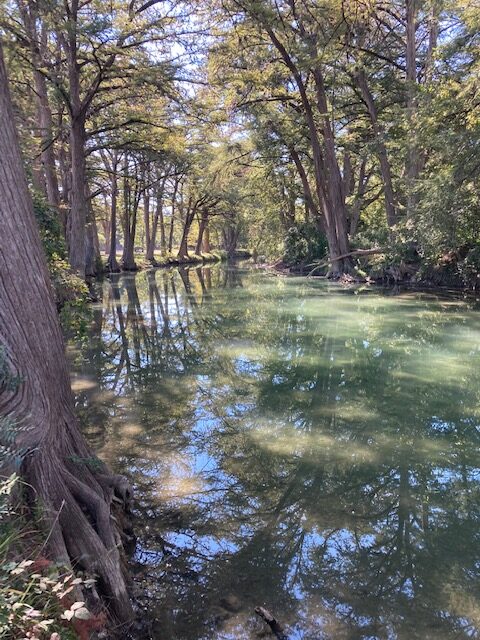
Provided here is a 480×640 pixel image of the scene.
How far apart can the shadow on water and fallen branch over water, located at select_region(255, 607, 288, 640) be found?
8 centimetres

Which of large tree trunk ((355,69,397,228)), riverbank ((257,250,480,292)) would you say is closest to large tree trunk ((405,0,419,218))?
large tree trunk ((355,69,397,228))

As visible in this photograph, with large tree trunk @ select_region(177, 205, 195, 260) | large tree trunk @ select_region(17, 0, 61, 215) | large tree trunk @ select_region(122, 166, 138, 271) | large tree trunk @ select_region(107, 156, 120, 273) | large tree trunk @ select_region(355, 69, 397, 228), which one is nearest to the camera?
large tree trunk @ select_region(17, 0, 61, 215)

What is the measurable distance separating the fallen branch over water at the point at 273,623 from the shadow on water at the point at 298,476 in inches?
3.3

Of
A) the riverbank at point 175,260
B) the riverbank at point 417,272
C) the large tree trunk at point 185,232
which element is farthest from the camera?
the large tree trunk at point 185,232

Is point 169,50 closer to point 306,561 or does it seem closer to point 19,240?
point 19,240

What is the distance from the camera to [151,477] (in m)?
4.83

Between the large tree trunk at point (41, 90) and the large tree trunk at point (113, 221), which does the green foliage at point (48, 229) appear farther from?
the large tree trunk at point (113, 221)

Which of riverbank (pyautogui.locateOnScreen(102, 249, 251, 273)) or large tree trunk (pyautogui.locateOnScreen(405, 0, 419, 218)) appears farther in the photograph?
riverbank (pyautogui.locateOnScreen(102, 249, 251, 273))

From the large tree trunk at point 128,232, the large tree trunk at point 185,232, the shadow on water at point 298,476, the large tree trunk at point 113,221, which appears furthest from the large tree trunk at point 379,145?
the large tree trunk at point 185,232

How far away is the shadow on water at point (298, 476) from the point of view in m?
3.14

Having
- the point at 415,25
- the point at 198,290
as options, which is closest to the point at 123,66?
the point at 198,290

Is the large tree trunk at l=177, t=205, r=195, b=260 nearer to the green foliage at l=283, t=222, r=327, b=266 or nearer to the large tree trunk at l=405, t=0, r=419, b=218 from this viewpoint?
the green foliage at l=283, t=222, r=327, b=266

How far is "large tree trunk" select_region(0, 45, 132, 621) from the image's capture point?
2.79 metres

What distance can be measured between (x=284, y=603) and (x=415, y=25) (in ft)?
72.3
